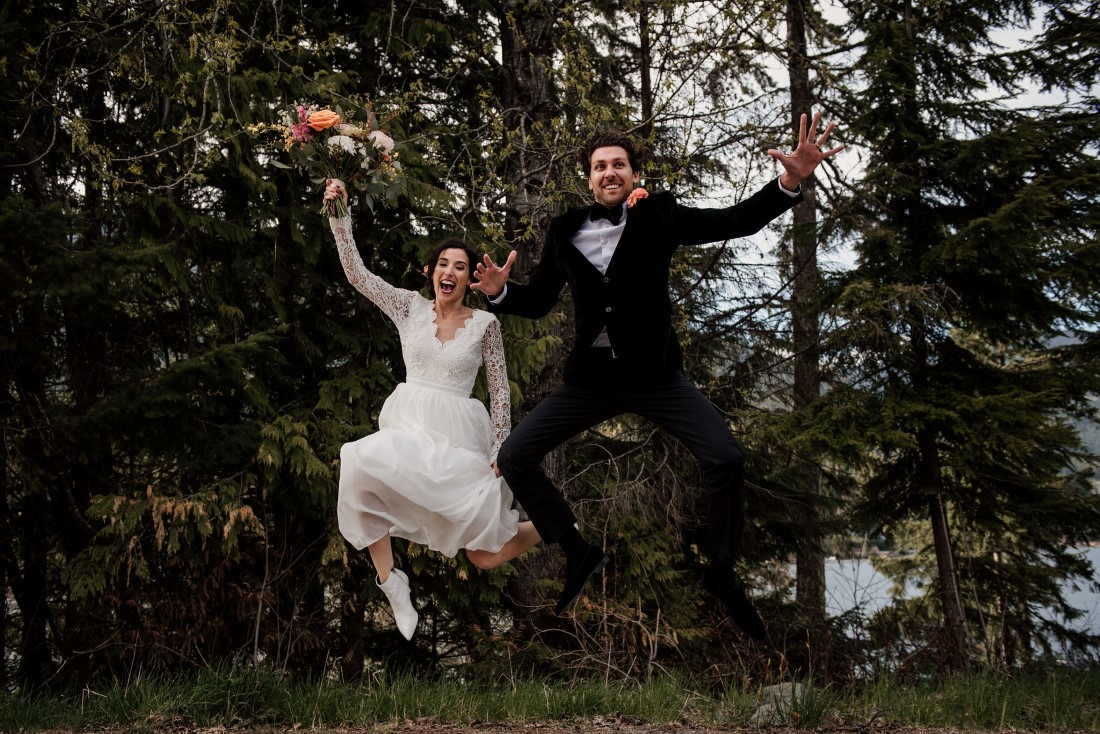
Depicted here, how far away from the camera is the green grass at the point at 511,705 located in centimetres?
576

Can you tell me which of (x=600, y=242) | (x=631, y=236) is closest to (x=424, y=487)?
(x=600, y=242)

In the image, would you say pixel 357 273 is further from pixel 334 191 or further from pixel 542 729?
pixel 542 729

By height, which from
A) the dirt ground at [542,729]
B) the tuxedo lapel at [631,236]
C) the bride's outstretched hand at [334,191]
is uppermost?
the bride's outstretched hand at [334,191]

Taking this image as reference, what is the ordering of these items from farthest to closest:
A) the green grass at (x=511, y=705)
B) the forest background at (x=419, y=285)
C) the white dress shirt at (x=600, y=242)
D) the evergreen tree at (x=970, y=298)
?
the evergreen tree at (x=970, y=298) → the forest background at (x=419, y=285) → the green grass at (x=511, y=705) → the white dress shirt at (x=600, y=242)

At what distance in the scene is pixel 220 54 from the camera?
22.3ft

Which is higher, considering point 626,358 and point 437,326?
point 437,326

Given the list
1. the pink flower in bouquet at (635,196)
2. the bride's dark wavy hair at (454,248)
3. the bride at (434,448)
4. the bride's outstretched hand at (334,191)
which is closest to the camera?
the pink flower in bouquet at (635,196)

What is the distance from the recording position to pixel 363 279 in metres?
4.92

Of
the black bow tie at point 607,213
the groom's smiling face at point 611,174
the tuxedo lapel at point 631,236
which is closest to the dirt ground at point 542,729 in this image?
the tuxedo lapel at point 631,236

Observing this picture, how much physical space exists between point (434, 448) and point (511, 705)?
2410mm

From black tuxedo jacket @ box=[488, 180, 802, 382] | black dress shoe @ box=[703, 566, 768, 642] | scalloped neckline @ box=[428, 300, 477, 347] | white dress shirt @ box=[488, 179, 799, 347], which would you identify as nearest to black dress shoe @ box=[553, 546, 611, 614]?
black dress shoe @ box=[703, 566, 768, 642]

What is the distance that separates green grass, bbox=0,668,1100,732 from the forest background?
93 centimetres

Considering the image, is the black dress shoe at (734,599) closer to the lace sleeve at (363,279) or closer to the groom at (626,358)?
the groom at (626,358)

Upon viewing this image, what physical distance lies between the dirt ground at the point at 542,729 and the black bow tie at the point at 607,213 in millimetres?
3069
